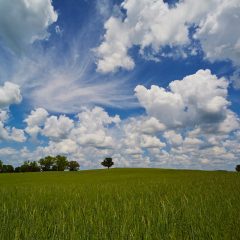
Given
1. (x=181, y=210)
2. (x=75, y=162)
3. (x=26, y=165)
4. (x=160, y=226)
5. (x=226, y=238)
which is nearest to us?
(x=226, y=238)

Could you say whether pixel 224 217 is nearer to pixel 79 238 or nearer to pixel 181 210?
pixel 181 210

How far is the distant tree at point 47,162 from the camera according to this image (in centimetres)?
15188

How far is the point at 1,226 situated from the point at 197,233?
163 inches

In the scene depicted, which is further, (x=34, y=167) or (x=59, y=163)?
(x=59, y=163)

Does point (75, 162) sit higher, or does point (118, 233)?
point (75, 162)

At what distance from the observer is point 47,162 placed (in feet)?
500

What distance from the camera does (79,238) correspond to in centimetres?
580

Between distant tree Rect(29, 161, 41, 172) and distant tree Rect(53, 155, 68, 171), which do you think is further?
distant tree Rect(53, 155, 68, 171)

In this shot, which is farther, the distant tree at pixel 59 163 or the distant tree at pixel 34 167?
the distant tree at pixel 59 163

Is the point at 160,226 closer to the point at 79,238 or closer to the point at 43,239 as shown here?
the point at 79,238

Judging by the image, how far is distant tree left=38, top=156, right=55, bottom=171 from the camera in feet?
498

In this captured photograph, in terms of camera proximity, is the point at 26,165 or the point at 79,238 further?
the point at 26,165

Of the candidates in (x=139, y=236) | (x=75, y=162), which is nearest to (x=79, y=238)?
(x=139, y=236)

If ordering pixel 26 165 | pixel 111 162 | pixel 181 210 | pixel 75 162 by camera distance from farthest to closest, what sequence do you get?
1. pixel 75 162
2. pixel 26 165
3. pixel 111 162
4. pixel 181 210
